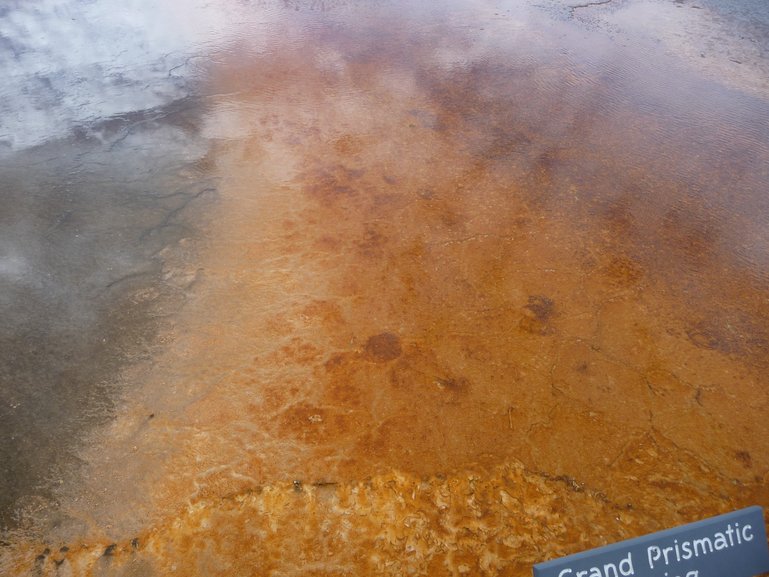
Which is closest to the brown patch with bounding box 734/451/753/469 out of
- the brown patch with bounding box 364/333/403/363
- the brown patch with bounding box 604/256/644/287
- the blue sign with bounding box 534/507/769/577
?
the blue sign with bounding box 534/507/769/577

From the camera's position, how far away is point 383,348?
264 cm

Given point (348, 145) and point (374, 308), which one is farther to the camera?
point (348, 145)

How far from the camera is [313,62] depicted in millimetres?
4941

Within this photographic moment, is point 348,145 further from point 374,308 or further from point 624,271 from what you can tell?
point 624,271

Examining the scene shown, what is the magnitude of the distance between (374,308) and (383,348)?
265 mm

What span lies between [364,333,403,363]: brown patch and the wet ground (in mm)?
30

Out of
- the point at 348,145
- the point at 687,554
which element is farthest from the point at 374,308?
the point at 687,554

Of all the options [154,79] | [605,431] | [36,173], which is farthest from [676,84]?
[36,173]

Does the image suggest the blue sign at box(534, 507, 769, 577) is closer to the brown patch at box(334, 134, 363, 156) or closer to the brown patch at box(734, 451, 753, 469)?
the brown patch at box(734, 451, 753, 469)

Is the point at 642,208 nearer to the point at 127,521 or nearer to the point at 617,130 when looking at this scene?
the point at 617,130

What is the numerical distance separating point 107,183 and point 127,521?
2374mm

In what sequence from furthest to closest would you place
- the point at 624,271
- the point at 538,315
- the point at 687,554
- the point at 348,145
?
the point at 348,145, the point at 624,271, the point at 538,315, the point at 687,554

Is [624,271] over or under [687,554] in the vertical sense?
under

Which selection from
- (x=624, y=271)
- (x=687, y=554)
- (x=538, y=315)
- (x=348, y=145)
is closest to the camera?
(x=687, y=554)
